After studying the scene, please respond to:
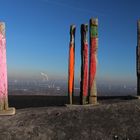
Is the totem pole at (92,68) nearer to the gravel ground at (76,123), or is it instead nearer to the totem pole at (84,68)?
the totem pole at (84,68)

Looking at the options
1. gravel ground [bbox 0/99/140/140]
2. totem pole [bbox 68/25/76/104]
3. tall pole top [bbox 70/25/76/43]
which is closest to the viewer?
gravel ground [bbox 0/99/140/140]

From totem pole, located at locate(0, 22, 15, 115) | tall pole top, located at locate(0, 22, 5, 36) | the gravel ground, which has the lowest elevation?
the gravel ground

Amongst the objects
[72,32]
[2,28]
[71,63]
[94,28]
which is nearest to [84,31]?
[94,28]

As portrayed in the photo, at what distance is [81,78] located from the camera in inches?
856

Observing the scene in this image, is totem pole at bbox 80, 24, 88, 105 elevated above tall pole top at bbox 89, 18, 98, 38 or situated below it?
below

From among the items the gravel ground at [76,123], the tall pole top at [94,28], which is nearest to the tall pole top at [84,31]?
the tall pole top at [94,28]

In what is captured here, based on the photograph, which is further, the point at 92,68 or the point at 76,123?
the point at 92,68

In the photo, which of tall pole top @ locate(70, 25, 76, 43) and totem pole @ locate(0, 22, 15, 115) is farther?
tall pole top @ locate(70, 25, 76, 43)

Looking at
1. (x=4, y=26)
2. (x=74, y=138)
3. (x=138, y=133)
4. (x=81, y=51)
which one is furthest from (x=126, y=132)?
(x=4, y=26)

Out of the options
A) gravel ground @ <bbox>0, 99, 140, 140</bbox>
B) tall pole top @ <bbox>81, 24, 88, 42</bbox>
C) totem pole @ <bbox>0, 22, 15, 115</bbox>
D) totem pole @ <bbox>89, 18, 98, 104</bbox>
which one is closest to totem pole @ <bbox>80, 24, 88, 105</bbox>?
tall pole top @ <bbox>81, 24, 88, 42</bbox>

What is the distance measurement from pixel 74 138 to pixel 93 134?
91 centimetres

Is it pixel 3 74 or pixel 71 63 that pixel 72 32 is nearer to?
pixel 71 63

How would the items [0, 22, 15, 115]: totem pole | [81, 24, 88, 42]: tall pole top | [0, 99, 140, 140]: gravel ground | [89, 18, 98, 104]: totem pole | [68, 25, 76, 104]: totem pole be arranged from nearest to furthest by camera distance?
[0, 99, 140, 140]: gravel ground < [0, 22, 15, 115]: totem pole < [89, 18, 98, 104]: totem pole < [81, 24, 88, 42]: tall pole top < [68, 25, 76, 104]: totem pole

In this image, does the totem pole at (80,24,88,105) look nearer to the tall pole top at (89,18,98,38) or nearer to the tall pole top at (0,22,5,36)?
the tall pole top at (89,18,98,38)
